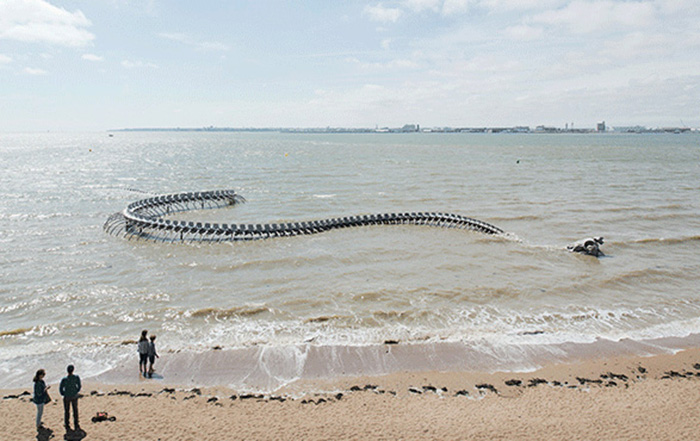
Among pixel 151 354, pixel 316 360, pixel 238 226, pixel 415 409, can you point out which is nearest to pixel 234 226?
pixel 238 226

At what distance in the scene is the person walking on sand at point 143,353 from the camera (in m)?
14.5

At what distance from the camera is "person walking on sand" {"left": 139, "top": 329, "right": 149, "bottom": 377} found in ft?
47.4

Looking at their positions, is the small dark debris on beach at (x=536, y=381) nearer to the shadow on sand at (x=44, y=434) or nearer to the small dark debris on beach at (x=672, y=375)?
the small dark debris on beach at (x=672, y=375)

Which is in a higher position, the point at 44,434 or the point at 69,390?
the point at 69,390

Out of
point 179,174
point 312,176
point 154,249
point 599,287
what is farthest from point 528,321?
point 179,174

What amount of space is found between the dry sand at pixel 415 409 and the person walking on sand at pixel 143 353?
602mm

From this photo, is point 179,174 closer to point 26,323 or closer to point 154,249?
point 154,249

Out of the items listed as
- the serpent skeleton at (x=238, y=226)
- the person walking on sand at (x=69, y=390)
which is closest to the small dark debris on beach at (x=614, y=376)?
the serpent skeleton at (x=238, y=226)

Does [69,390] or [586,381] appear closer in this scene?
A: [69,390]

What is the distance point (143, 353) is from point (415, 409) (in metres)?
9.14

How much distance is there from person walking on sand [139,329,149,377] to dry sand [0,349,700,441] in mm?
602

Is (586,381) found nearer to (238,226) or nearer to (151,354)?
(151,354)

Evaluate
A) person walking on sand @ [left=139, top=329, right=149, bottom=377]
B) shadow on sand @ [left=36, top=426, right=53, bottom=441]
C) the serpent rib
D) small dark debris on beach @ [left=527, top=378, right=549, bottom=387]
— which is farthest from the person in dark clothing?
the serpent rib

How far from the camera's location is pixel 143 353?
14.7 meters
